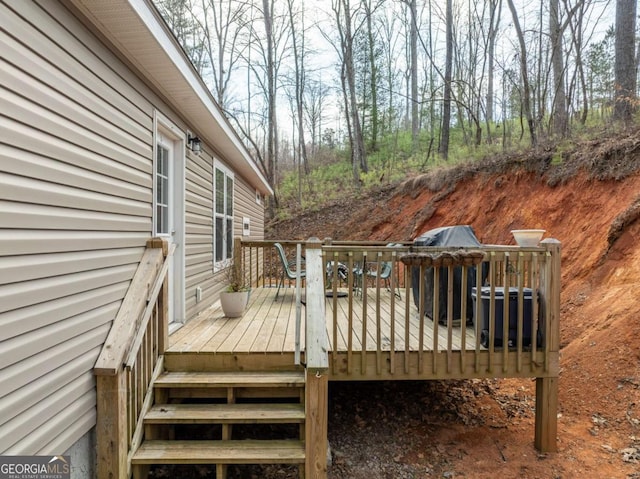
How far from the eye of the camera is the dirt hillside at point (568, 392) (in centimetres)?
297

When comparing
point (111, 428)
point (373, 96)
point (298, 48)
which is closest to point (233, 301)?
point (111, 428)

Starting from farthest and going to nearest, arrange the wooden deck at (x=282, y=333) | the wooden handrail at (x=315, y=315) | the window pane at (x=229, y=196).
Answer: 1. the window pane at (x=229, y=196)
2. the wooden deck at (x=282, y=333)
3. the wooden handrail at (x=315, y=315)

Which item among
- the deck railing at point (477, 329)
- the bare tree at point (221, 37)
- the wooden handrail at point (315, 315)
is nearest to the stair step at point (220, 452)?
the wooden handrail at point (315, 315)

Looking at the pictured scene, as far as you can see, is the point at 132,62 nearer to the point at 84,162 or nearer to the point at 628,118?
the point at 84,162

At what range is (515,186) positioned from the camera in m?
8.29

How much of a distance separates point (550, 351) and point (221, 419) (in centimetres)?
269

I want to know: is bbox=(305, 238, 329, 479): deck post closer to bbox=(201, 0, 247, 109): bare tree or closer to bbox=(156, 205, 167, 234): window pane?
bbox=(156, 205, 167, 234): window pane

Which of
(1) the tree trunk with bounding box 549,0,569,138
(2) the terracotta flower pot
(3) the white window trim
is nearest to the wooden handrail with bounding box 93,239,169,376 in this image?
(2) the terracotta flower pot

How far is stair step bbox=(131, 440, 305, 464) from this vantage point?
2.44 metres

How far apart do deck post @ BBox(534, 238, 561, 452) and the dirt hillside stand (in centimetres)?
15

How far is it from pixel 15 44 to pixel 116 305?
1665 mm

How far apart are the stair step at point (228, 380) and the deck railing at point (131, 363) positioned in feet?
0.46

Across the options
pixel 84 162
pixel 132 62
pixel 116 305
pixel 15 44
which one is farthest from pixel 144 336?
pixel 132 62

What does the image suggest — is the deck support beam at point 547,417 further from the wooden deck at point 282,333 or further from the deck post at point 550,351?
the wooden deck at point 282,333
